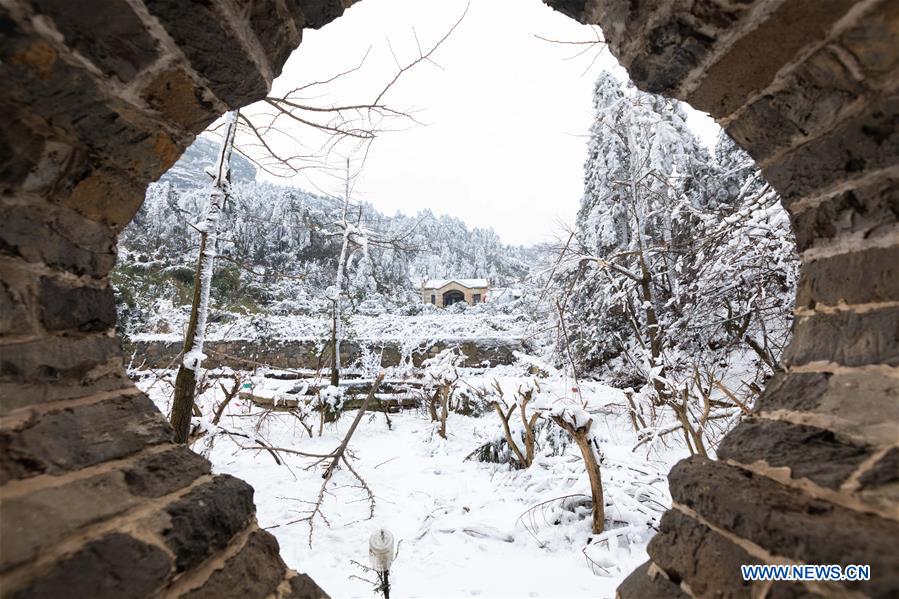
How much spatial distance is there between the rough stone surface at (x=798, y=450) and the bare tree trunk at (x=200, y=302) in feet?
13.1

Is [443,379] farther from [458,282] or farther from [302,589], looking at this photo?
[458,282]

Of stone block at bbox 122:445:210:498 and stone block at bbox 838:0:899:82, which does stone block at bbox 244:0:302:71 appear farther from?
stone block at bbox 838:0:899:82

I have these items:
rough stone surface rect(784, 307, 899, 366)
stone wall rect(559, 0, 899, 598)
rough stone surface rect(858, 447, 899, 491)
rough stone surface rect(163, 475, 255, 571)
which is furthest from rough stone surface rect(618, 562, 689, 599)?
rough stone surface rect(163, 475, 255, 571)

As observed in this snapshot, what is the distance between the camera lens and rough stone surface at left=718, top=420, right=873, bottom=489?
88 cm

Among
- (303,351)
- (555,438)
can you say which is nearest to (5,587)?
(555,438)

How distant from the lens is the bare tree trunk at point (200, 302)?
146 inches

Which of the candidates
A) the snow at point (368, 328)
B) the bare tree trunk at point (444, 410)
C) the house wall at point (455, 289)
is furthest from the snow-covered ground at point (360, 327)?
the house wall at point (455, 289)

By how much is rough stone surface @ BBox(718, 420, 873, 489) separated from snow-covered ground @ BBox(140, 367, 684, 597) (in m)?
2.16

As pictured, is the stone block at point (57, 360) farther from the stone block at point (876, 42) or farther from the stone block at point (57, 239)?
the stone block at point (876, 42)

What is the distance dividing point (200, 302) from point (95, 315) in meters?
3.13

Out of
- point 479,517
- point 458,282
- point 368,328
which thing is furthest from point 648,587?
point 458,282

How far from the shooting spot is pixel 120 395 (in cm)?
116

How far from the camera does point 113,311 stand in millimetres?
1278

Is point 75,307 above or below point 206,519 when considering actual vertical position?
above
